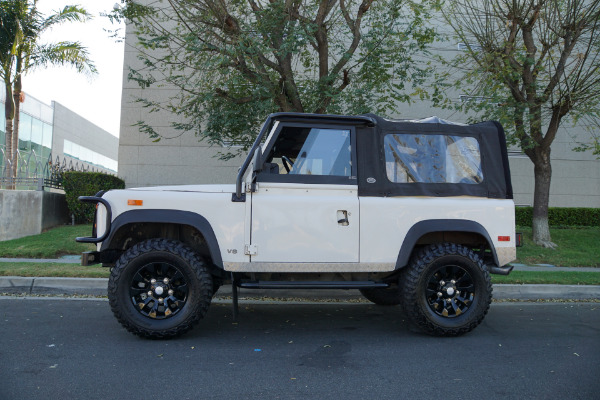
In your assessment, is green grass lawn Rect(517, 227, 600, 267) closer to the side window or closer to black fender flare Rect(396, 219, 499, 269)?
black fender flare Rect(396, 219, 499, 269)

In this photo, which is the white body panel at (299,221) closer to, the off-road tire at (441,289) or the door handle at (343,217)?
the door handle at (343,217)

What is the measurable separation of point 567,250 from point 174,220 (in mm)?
10747

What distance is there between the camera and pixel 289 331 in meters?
5.28

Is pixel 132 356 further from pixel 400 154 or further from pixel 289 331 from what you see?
pixel 400 154

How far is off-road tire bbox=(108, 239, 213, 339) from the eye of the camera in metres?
4.70

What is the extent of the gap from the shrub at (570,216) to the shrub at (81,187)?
12.7m

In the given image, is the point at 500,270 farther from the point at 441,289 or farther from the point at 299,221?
the point at 299,221

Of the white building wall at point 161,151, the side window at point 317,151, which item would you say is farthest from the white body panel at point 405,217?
the white building wall at point 161,151

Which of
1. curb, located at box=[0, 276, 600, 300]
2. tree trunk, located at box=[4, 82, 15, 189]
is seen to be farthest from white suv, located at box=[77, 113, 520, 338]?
tree trunk, located at box=[4, 82, 15, 189]

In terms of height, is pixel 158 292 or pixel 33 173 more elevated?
pixel 33 173

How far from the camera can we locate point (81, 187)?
43.2 ft

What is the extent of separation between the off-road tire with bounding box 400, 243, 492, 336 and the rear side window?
752mm

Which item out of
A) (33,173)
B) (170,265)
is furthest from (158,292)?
(33,173)

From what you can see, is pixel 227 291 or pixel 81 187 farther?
pixel 81 187
